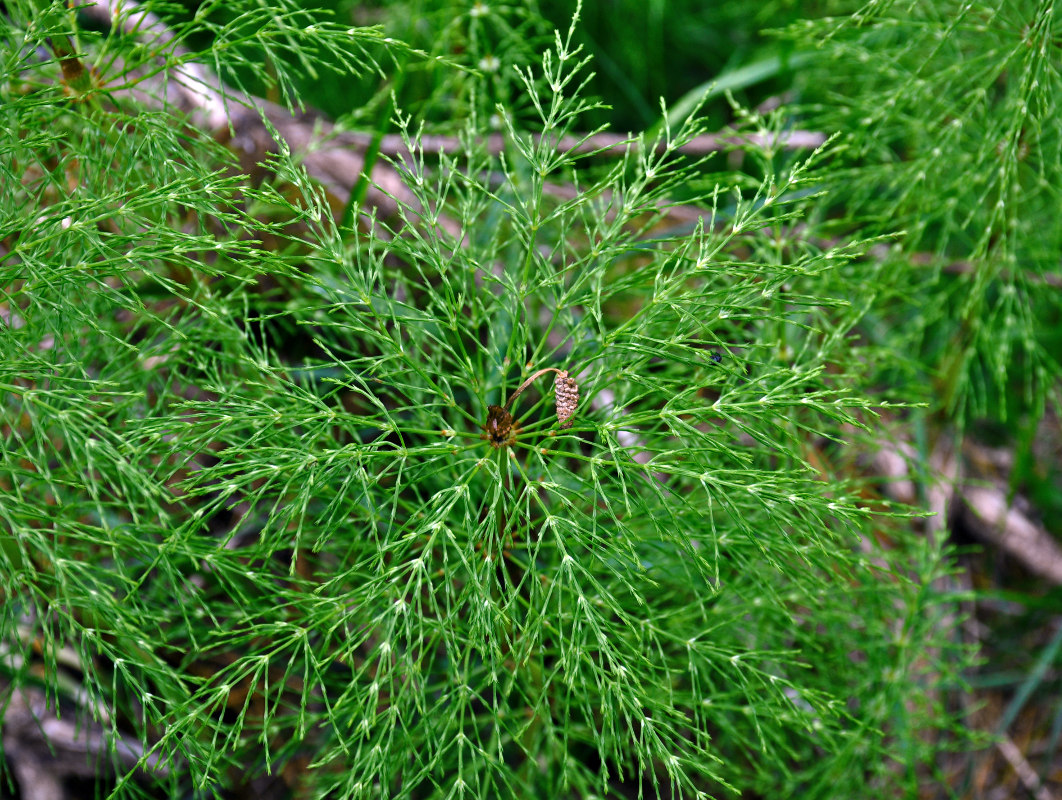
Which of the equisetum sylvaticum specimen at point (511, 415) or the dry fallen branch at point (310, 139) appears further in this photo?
the dry fallen branch at point (310, 139)

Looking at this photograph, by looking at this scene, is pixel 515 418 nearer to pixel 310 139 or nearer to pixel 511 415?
pixel 511 415

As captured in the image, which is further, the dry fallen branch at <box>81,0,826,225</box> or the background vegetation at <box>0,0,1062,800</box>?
the dry fallen branch at <box>81,0,826,225</box>

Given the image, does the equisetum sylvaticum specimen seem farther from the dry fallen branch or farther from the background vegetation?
the dry fallen branch

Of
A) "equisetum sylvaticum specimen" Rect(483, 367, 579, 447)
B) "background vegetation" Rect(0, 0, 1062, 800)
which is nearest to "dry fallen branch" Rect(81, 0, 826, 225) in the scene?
"background vegetation" Rect(0, 0, 1062, 800)

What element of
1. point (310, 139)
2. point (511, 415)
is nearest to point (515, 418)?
point (511, 415)

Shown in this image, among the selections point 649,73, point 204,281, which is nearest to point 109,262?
point 204,281

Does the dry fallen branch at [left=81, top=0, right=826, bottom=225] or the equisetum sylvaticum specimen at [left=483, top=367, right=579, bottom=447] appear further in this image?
Result: the dry fallen branch at [left=81, top=0, right=826, bottom=225]

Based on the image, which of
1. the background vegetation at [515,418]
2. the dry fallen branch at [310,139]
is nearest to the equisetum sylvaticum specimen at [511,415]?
the background vegetation at [515,418]

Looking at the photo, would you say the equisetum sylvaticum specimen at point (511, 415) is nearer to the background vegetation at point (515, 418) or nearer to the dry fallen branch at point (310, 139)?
the background vegetation at point (515, 418)
